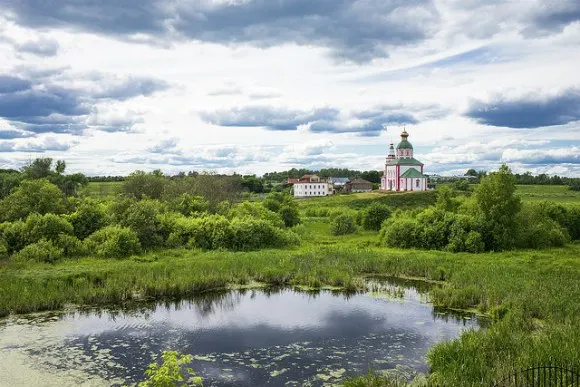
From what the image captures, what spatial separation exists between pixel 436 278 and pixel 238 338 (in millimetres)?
14146

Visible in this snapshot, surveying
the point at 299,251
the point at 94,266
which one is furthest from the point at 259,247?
the point at 94,266

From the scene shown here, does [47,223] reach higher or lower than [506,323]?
higher

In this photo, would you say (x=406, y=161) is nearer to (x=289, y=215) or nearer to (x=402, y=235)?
(x=289, y=215)

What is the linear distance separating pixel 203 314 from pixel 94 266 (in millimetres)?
10194

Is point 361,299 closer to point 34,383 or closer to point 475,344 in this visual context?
point 475,344

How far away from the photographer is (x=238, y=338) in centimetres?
1817

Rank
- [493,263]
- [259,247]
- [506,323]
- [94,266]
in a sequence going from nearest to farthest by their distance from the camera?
[506,323]
[94,266]
[493,263]
[259,247]

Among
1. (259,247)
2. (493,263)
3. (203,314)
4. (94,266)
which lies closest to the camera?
(203,314)

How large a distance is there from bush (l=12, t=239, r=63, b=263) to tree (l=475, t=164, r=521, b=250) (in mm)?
30834

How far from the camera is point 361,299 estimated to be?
24016 mm

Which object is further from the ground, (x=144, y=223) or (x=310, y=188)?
(x=310, y=188)

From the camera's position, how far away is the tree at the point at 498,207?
37.7m

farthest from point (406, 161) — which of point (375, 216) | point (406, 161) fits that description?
point (375, 216)

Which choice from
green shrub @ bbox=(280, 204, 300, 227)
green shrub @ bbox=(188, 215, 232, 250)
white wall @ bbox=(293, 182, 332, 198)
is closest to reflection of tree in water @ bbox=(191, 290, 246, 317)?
green shrub @ bbox=(188, 215, 232, 250)
